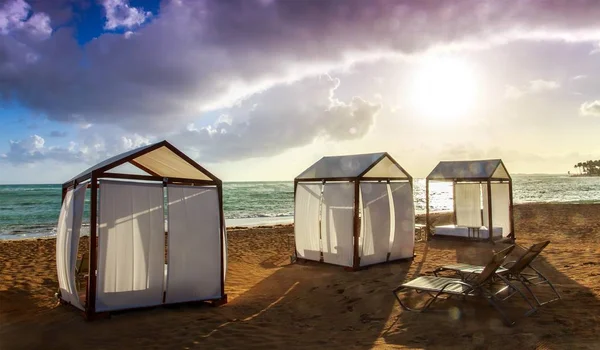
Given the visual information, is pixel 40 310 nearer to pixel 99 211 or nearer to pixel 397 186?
pixel 99 211

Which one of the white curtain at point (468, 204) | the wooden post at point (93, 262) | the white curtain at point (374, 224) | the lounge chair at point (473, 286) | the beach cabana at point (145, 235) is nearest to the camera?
the lounge chair at point (473, 286)

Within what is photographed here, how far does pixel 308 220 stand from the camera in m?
12.2

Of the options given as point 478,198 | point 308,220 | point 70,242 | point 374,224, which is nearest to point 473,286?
point 374,224

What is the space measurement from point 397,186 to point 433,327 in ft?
21.0

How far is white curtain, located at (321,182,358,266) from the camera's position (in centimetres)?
1116

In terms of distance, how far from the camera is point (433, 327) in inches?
247

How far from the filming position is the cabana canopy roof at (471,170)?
53.4 feet

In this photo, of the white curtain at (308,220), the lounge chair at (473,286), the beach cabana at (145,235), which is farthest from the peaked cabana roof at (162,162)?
the white curtain at (308,220)

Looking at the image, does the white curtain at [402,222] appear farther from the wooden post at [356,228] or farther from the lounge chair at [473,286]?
the lounge chair at [473,286]

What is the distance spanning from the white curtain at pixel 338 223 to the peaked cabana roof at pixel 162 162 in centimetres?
409

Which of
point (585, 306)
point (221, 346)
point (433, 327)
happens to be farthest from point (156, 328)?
point (585, 306)

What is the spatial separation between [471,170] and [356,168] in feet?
23.2

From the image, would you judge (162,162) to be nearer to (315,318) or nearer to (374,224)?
(315,318)

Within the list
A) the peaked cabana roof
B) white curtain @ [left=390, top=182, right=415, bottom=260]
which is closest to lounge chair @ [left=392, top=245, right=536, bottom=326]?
the peaked cabana roof
